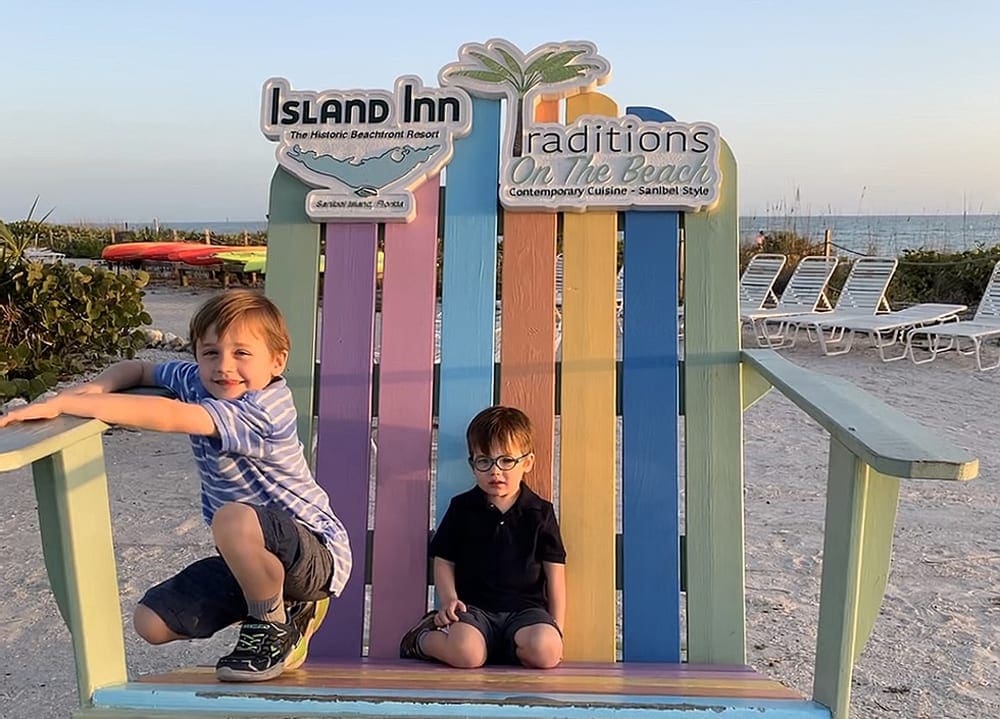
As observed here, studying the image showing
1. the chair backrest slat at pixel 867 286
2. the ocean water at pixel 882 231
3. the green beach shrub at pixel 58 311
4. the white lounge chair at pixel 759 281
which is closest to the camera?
the green beach shrub at pixel 58 311

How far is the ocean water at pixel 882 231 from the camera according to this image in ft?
54.4

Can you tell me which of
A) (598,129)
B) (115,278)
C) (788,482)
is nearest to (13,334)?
(115,278)

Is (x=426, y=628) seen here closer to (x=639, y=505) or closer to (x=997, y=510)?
(x=639, y=505)

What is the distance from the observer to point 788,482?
192 inches

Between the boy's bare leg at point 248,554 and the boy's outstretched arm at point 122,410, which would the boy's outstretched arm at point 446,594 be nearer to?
the boy's bare leg at point 248,554

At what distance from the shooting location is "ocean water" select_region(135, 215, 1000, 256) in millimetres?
16594

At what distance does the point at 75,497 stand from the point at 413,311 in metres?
0.89

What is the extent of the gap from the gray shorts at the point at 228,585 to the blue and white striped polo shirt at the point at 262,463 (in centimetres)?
5

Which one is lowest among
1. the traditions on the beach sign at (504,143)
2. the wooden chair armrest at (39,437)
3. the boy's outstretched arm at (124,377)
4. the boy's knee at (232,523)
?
the boy's knee at (232,523)

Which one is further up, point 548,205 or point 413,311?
point 548,205

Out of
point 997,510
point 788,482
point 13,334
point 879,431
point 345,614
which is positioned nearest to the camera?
point 879,431

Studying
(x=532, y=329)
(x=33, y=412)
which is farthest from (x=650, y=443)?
(x=33, y=412)

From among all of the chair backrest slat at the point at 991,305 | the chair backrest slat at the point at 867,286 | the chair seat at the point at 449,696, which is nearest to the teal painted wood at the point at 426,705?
the chair seat at the point at 449,696

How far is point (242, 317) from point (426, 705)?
78 cm
